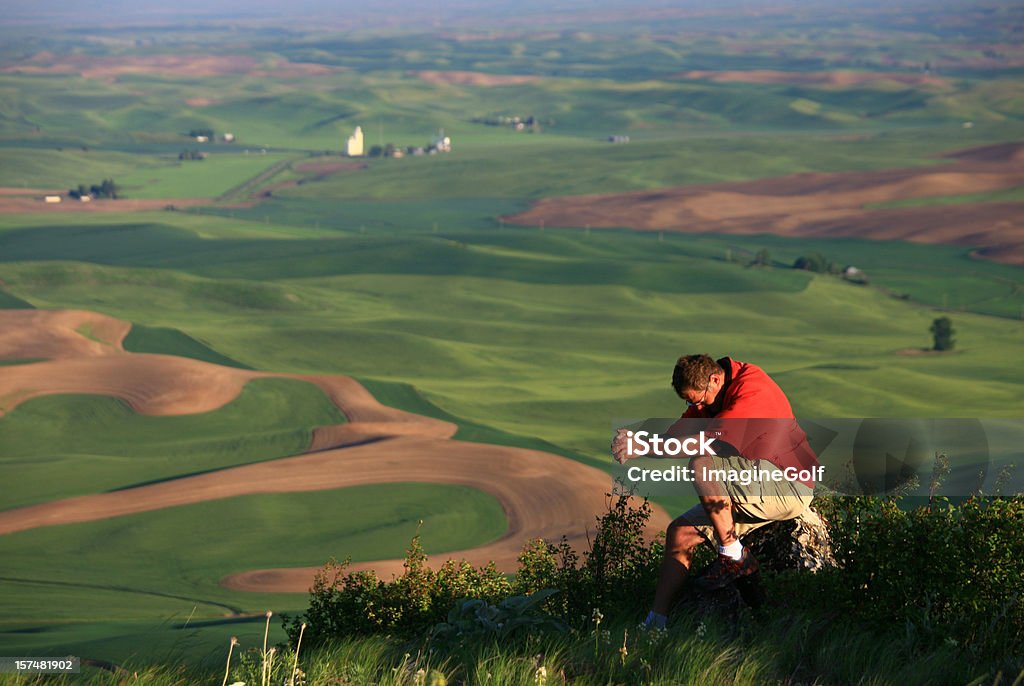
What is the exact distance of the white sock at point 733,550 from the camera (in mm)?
8617

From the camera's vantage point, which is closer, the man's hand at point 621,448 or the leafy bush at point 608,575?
the man's hand at point 621,448

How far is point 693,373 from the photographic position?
8719mm

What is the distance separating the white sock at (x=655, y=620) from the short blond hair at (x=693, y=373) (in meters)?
1.47

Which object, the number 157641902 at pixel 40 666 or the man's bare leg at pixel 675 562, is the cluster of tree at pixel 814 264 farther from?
the number 157641902 at pixel 40 666

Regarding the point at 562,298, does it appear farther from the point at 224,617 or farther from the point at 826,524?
the point at 826,524

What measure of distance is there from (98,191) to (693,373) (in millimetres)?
135960

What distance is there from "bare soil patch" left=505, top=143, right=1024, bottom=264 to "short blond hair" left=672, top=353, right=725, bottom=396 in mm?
99526

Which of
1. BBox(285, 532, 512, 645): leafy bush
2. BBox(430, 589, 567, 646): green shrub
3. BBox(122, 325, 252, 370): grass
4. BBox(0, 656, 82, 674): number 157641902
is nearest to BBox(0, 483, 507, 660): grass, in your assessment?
Answer: BBox(285, 532, 512, 645): leafy bush

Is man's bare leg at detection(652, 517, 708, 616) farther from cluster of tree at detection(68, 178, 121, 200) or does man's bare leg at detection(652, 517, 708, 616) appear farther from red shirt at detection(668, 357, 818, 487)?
cluster of tree at detection(68, 178, 121, 200)

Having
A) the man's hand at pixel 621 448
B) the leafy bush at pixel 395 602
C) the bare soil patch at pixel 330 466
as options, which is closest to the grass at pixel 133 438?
the bare soil patch at pixel 330 466

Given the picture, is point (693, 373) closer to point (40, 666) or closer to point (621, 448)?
point (621, 448)

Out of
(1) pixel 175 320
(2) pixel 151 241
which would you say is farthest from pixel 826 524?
(2) pixel 151 241

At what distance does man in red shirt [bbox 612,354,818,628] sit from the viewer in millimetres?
8562

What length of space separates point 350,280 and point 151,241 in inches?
978
